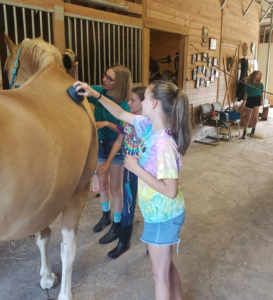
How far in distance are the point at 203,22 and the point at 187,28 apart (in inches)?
28.7

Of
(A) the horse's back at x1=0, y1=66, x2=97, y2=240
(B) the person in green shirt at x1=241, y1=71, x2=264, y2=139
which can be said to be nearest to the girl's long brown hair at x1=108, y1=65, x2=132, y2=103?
(A) the horse's back at x1=0, y1=66, x2=97, y2=240

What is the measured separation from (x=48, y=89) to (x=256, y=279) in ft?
5.65

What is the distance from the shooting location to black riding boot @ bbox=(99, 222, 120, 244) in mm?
2051

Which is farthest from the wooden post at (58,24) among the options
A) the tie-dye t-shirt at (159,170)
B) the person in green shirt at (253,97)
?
the person in green shirt at (253,97)

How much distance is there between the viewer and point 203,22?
5246 mm

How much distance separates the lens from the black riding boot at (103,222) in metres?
2.23

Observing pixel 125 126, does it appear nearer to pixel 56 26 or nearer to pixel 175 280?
pixel 175 280

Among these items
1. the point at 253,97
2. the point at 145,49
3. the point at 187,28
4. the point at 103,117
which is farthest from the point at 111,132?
the point at 253,97

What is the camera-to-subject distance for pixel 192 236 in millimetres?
2180

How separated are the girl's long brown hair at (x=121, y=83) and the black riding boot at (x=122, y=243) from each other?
36.7 inches

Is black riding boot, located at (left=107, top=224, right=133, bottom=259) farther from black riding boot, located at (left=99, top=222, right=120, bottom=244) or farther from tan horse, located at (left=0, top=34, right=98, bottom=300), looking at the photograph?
tan horse, located at (left=0, top=34, right=98, bottom=300)

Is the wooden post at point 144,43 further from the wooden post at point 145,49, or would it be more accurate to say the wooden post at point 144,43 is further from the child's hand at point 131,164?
the child's hand at point 131,164

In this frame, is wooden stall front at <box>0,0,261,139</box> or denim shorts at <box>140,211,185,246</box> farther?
wooden stall front at <box>0,0,261,139</box>

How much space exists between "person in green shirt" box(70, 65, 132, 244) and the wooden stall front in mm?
1144
